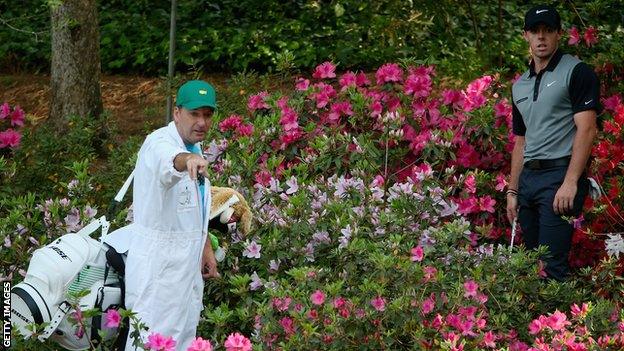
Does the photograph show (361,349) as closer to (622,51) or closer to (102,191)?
(102,191)

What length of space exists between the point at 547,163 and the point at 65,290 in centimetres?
244

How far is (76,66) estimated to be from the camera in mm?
9164

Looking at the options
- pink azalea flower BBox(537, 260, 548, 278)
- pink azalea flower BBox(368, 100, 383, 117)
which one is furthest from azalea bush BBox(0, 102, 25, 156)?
pink azalea flower BBox(537, 260, 548, 278)

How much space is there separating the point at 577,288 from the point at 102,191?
2661 millimetres

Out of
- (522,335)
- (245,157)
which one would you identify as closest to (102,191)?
(245,157)

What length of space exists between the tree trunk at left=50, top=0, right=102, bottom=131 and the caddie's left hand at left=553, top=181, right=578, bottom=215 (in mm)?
4702

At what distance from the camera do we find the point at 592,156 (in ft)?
20.7

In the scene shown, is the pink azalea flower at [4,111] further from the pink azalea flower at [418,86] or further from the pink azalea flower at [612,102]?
the pink azalea flower at [612,102]

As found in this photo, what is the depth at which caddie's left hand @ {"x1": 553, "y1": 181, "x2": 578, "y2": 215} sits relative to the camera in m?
5.35

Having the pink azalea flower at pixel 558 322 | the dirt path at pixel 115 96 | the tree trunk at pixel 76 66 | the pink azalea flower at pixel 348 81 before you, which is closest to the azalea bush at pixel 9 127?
the tree trunk at pixel 76 66

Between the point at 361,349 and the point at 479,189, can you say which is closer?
the point at 361,349

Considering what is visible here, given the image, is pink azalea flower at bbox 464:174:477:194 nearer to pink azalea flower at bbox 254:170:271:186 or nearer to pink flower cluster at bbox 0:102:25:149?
pink azalea flower at bbox 254:170:271:186

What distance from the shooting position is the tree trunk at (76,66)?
9.02 metres

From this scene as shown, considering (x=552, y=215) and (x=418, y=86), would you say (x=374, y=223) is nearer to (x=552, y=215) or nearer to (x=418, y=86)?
(x=552, y=215)
